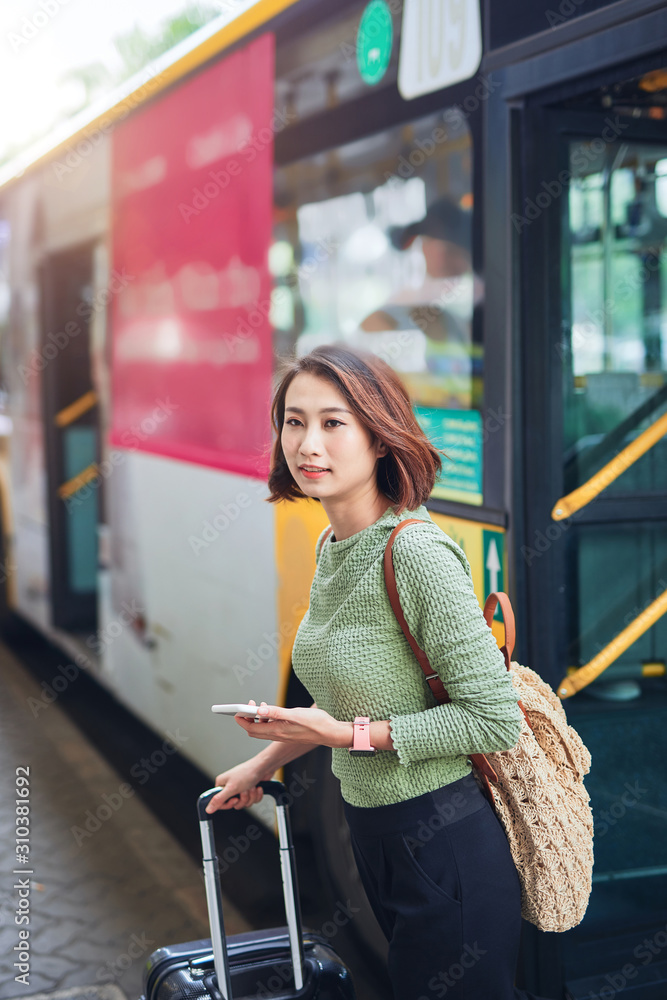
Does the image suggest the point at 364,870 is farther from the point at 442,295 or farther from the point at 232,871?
the point at 232,871

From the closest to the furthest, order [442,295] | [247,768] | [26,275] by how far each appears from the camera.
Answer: [247,768], [442,295], [26,275]

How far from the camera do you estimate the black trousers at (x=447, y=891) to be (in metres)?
1.80

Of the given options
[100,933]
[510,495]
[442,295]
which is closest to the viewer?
[510,495]

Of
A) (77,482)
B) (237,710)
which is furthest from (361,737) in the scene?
(77,482)

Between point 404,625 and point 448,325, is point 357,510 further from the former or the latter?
point 448,325

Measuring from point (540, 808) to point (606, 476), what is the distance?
3.21 ft

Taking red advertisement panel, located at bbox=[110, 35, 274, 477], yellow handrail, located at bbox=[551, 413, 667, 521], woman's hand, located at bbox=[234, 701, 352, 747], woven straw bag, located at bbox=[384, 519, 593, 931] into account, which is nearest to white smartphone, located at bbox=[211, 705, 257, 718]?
woman's hand, located at bbox=[234, 701, 352, 747]

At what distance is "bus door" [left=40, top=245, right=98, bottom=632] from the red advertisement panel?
4.69 feet

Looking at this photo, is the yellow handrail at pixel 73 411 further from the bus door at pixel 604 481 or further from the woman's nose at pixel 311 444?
the woman's nose at pixel 311 444

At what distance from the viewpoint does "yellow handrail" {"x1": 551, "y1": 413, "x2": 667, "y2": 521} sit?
2572mm

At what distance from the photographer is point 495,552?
8.51 ft

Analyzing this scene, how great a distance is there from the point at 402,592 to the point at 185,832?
305 cm

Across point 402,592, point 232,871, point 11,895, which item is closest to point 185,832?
point 232,871

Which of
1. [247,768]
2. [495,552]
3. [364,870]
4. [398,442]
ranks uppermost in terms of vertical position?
[398,442]
